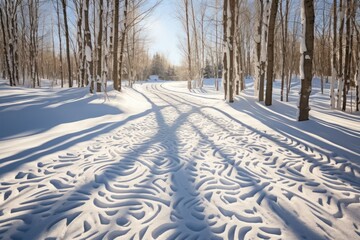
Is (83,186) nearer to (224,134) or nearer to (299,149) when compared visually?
(224,134)

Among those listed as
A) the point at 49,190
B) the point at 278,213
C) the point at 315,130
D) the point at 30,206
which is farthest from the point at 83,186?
the point at 315,130

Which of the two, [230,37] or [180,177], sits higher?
[230,37]

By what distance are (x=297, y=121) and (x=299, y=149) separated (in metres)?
2.37

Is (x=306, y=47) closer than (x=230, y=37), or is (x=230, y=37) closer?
(x=306, y=47)

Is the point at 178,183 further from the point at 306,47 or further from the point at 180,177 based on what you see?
the point at 306,47

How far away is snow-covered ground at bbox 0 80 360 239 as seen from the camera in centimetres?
188

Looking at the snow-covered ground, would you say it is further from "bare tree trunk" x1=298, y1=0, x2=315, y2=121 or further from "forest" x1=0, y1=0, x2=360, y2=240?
"bare tree trunk" x1=298, y1=0, x2=315, y2=121

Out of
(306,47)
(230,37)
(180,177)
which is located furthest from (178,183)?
(230,37)

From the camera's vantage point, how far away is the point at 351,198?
231 cm

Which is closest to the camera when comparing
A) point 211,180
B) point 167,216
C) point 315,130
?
point 167,216

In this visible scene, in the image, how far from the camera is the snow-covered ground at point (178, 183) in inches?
73.9

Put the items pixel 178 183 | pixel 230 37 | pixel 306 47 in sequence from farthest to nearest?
pixel 230 37 → pixel 306 47 → pixel 178 183

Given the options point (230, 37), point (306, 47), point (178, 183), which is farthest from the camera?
point (230, 37)

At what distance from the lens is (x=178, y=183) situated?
2.69 metres
